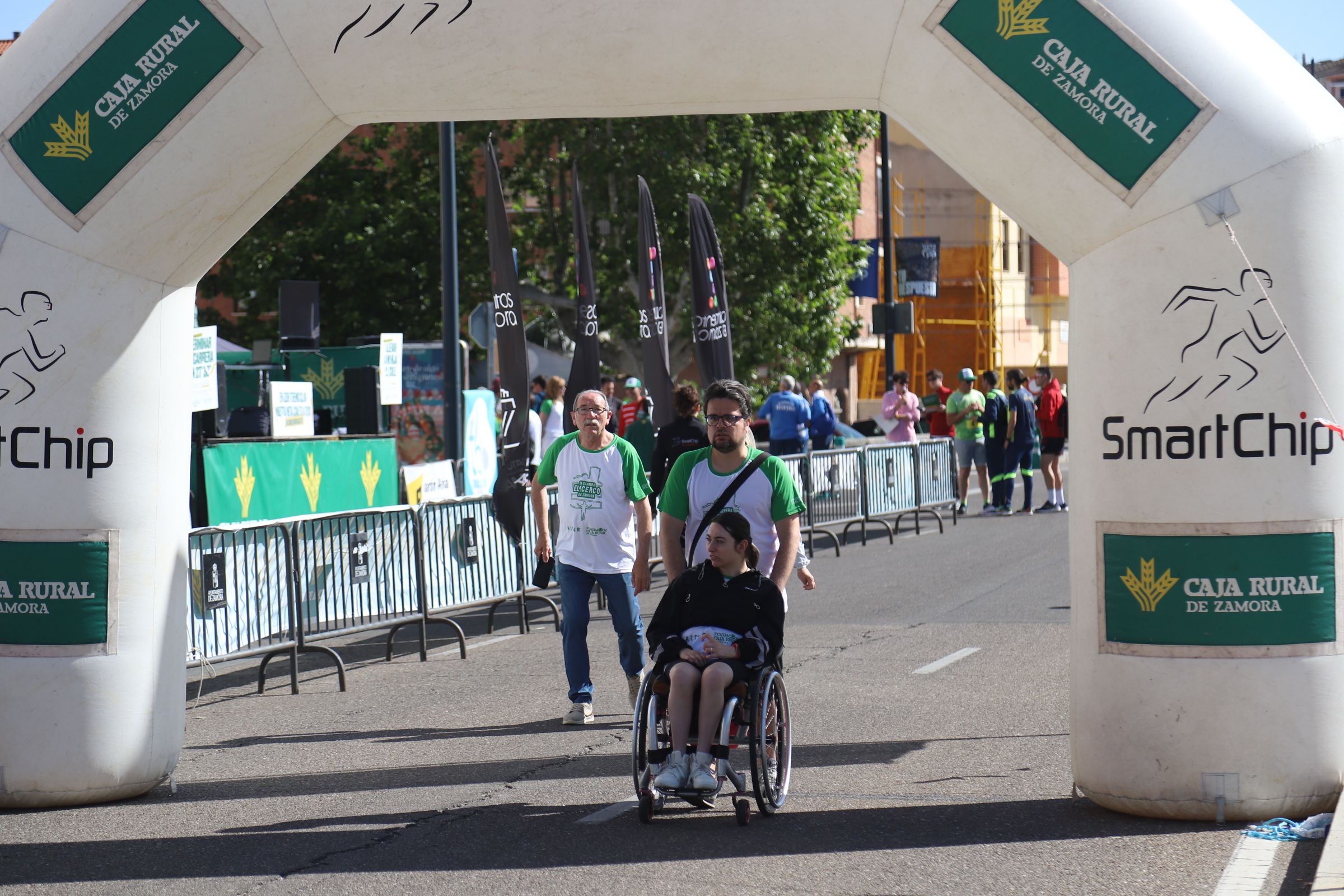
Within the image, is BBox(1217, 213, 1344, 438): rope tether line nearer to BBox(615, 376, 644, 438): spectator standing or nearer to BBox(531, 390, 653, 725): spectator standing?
BBox(531, 390, 653, 725): spectator standing

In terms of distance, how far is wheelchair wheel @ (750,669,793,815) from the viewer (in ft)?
21.0

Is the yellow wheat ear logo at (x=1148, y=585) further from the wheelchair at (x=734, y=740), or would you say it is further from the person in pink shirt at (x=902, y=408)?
the person in pink shirt at (x=902, y=408)

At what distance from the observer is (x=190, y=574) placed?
32.2 feet

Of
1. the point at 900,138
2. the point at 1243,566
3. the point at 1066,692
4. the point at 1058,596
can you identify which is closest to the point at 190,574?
the point at 1066,692

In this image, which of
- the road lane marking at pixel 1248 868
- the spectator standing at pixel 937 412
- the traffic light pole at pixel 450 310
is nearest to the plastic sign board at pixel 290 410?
the traffic light pole at pixel 450 310

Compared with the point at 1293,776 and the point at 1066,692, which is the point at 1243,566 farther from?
the point at 1066,692

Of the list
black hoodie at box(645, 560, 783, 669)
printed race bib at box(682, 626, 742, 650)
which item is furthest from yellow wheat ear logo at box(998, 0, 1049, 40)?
printed race bib at box(682, 626, 742, 650)

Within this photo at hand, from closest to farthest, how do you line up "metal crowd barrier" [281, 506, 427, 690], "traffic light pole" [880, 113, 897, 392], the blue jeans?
the blue jeans, "metal crowd barrier" [281, 506, 427, 690], "traffic light pole" [880, 113, 897, 392]

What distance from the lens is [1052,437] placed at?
22.0m

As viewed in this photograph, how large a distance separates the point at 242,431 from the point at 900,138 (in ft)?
145

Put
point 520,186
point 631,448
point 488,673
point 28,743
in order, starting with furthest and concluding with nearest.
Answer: point 520,186 → point 488,673 → point 631,448 → point 28,743

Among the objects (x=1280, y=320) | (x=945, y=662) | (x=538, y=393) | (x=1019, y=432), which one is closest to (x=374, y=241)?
(x=538, y=393)

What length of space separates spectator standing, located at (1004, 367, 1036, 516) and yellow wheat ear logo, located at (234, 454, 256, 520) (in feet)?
35.7

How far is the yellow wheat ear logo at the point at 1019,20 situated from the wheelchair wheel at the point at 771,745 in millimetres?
2830
